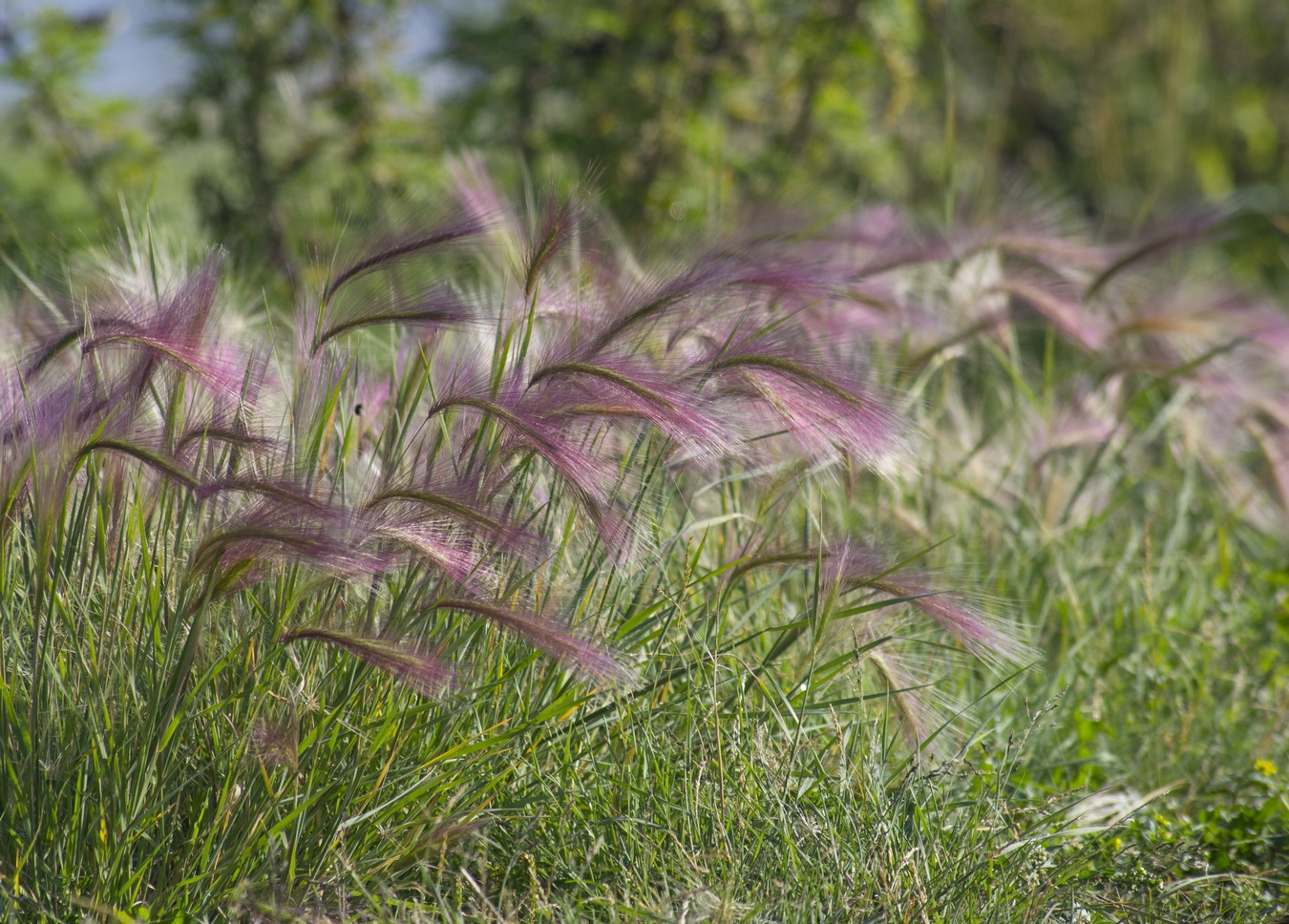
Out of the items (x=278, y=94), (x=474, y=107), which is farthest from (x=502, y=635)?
(x=278, y=94)

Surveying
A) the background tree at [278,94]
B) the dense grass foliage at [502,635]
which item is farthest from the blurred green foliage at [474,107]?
the dense grass foliage at [502,635]

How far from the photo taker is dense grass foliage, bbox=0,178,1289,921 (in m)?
1.76

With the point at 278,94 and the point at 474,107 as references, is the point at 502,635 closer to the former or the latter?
the point at 474,107

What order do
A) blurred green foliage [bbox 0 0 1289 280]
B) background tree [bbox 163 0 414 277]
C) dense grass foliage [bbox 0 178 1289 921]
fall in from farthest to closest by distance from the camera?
background tree [bbox 163 0 414 277] < blurred green foliage [bbox 0 0 1289 280] < dense grass foliage [bbox 0 178 1289 921]

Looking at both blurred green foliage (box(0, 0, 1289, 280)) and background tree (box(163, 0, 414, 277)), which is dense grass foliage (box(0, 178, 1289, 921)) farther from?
background tree (box(163, 0, 414, 277))

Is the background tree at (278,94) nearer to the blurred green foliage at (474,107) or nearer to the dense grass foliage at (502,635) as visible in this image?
the blurred green foliage at (474,107)

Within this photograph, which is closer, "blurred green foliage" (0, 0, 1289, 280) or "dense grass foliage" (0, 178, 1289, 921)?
"dense grass foliage" (0, 178, 1289, 921)

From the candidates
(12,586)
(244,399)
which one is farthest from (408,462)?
(12,586)

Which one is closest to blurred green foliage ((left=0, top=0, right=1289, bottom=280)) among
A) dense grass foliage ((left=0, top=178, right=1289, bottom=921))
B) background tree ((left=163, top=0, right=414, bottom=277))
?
background tree ((left=163, top=0, right=414, bottom=277))

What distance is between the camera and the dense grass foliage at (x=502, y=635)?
69.2 inches

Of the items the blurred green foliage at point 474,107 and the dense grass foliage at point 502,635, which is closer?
the dense grass foliage at point 502,635

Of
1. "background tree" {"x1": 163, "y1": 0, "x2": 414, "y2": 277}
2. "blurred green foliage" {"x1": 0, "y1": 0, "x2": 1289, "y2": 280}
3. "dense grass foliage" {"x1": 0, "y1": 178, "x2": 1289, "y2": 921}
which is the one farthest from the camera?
"background tree" {"x1": 163, "y1": 0, "x2": 414, "y2": 277}

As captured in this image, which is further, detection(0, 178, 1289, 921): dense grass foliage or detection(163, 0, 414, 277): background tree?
detection(163, 0, 414, 277): background tree

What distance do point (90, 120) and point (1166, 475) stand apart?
413 centimetres
